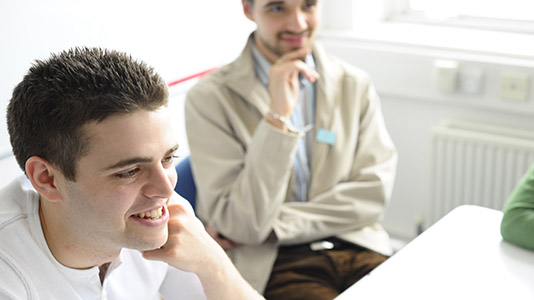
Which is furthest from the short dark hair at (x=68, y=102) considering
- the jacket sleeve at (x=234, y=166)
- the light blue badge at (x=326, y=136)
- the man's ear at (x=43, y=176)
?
the light blue badge at (x=326, y=136)

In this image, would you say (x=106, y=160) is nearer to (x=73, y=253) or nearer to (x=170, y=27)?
(x=73, y=253)

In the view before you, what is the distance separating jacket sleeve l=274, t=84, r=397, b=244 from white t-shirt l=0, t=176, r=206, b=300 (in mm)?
774

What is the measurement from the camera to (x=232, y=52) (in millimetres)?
2869

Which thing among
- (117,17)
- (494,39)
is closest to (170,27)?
(117,17)

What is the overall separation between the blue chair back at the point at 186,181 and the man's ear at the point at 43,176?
0.87 metres

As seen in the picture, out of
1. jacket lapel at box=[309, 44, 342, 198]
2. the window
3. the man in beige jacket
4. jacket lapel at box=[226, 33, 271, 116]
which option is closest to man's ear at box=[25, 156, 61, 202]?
the man in beige jacket

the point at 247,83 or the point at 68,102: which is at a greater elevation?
the point at 68,102

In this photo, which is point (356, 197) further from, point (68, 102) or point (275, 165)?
point (68, 102)

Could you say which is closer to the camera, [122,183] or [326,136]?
[122,183]

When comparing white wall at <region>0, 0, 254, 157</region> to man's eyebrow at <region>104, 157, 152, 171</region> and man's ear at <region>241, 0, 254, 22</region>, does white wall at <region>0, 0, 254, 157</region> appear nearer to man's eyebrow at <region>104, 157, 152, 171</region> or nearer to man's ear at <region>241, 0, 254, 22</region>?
man's ear at <region>241, 0, 254, 22</region>

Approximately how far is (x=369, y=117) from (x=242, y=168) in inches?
18.2

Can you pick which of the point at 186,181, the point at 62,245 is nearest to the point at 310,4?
the point at 186,181

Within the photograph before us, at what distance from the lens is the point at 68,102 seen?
3.88 feet

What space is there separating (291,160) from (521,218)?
0.68 metres
